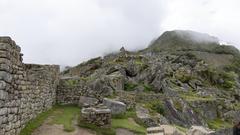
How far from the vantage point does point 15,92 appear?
1535 centimetres

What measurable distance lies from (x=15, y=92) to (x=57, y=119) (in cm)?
846

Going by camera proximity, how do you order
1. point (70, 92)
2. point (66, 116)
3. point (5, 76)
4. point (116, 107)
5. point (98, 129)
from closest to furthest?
1. point (5, 76)
2. point (98, 129)
3. point (66, 116)
4. point (116, 107)
5. point (70, 92)

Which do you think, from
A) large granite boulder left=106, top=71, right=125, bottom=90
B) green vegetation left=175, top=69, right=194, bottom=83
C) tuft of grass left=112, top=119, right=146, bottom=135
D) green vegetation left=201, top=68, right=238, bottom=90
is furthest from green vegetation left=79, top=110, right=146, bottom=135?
green vegetation left=201, top=68, right=238, bottom=90

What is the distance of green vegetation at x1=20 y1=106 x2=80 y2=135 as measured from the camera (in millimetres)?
19744

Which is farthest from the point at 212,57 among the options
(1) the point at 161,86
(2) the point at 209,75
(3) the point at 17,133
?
(3) the point at 17,133

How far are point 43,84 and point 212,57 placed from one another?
334ft

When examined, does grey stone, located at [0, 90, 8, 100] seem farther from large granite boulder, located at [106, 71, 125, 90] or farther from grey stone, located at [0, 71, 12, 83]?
large granite boulder, located at [106, 71, 125, 90]

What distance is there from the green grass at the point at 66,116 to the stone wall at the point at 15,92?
1093 millimetres

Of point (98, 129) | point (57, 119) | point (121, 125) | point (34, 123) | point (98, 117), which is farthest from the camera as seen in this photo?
point (121, 125)

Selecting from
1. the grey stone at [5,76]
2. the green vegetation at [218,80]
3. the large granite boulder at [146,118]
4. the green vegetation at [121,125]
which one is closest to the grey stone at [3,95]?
the grey stone at [5,76]

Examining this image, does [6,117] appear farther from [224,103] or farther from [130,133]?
[224,103]

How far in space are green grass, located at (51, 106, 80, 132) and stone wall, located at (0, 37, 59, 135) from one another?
1.09 metres

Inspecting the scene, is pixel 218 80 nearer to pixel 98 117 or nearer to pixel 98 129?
pixel 98 117

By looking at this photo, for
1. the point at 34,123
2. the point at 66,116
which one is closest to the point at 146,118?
the point at 66,116
